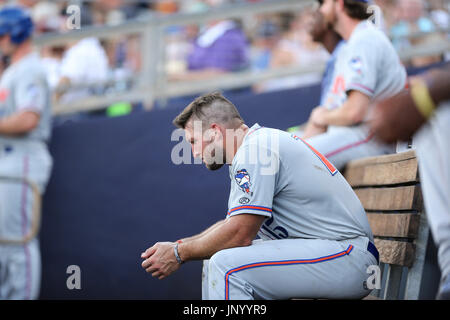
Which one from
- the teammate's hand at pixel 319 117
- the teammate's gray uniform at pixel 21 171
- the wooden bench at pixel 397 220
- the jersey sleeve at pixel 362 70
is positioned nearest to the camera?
the wooden bench at pixel 397 220

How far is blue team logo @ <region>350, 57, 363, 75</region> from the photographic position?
11.4 feet

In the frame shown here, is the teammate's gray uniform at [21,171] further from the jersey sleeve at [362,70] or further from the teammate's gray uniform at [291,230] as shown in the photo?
the teammate's gray uniform at [291,230]

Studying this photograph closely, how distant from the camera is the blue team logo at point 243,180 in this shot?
2.26m

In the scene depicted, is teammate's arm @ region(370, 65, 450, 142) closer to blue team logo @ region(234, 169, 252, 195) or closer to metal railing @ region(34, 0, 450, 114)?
blue team logo @ region(234, 169, 252, 195)

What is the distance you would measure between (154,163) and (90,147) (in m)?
0.66

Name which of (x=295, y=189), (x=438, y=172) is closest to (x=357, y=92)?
(x=295, y=189)

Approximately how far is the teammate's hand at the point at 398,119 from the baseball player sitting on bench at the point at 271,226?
0.59 meters

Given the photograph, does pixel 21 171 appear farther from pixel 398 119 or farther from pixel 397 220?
pixel 398 119

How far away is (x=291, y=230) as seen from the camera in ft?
7.86

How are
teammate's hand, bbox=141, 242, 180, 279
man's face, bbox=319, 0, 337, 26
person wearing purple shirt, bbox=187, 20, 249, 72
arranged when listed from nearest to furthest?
teammate's hand, bbox=141, 242, 180, 279, man's face, bbox=319, 0, 337, 26, person wearing purple shirt, bbox=187, 20, 249, 72

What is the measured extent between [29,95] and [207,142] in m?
2.62

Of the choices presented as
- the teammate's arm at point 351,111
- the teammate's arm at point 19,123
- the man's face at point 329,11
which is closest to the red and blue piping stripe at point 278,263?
the teammate's arm at point 351,111

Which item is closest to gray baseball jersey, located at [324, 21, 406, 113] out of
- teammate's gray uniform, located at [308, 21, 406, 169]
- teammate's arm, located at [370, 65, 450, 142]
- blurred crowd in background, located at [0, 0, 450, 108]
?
teammate's gray uniform, located at [308, 21, 406, 169]

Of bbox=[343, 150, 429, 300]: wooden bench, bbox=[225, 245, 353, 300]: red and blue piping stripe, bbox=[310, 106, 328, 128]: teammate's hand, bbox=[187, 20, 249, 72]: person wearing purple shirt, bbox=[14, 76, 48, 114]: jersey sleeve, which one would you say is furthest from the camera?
bbox=[187, 20, 249, 72]: person wearing purple shirt
